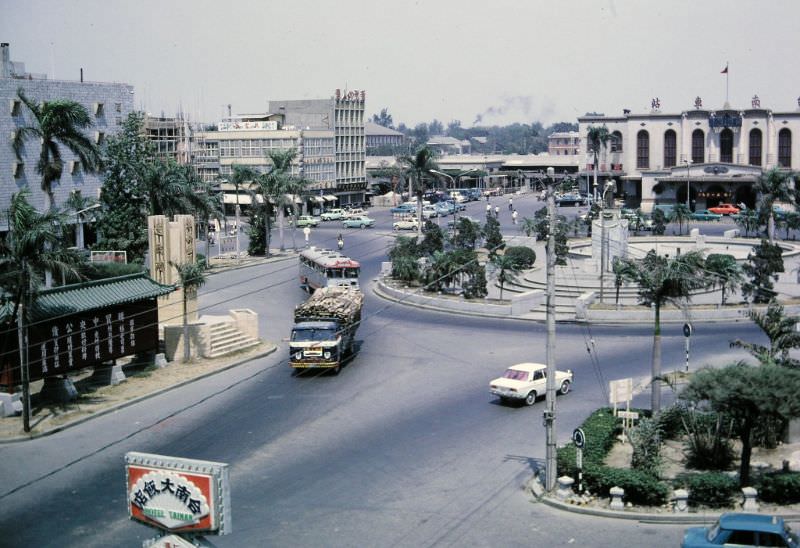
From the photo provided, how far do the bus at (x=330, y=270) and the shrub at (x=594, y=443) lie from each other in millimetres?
24910

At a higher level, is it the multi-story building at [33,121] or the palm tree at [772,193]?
the multi-story building at [33,121]

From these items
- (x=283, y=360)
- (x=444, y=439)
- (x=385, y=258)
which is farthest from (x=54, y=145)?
(x=385, y=258)

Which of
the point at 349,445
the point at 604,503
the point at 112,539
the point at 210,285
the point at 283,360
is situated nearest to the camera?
the point at 112,539

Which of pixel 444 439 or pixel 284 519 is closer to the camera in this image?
pixel 284 519

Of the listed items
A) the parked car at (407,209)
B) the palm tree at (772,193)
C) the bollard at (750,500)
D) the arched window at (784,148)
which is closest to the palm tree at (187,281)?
the bollard at (750,500)

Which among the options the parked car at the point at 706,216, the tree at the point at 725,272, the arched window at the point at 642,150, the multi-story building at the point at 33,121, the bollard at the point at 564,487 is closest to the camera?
the bollard at the point at 564,487

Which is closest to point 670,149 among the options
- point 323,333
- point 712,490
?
point 323,333

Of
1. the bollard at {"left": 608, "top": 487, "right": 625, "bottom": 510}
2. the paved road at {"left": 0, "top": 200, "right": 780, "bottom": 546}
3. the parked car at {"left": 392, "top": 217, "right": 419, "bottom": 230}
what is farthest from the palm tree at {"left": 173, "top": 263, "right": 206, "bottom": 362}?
the parked car at {"left": 392, "top": 217, "right": 419, "bottom": 230}

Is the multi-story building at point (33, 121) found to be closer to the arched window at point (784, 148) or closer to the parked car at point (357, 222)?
the parked car at point (357, 222)

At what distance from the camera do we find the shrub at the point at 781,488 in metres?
24.3

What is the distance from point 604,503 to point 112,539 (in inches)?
467

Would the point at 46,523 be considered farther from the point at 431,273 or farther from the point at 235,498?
the point at 431,273

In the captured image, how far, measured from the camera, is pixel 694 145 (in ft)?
362

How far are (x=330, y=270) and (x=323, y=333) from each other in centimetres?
1624
